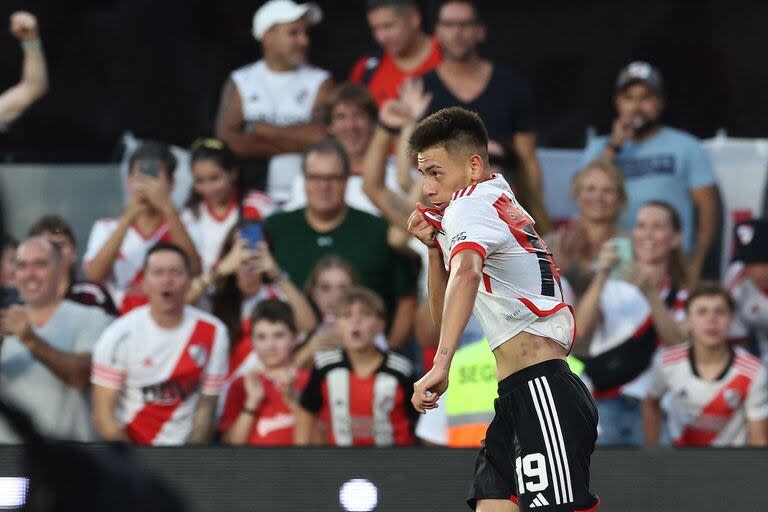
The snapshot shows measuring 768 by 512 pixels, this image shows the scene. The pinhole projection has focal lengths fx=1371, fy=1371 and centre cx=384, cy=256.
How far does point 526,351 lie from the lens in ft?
15.3

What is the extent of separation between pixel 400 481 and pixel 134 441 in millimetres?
1691

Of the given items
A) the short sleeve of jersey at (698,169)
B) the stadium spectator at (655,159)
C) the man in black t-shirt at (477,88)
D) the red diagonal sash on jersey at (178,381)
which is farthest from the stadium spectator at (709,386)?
the red diagonal sash on jersey at (178,381)

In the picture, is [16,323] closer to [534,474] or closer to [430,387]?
[534,474]

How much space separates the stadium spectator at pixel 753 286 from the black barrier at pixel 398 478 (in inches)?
70.7

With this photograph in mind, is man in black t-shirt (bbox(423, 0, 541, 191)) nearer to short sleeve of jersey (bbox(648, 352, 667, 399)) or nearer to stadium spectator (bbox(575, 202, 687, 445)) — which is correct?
stadium spectator (bbox(575, 202, 687, 445))

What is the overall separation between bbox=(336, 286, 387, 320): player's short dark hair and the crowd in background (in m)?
0.02

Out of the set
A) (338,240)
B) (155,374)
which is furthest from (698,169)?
(155,374)

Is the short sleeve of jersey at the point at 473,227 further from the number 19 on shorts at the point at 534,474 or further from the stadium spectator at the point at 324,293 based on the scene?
the stadium spectator at the point at 324,293

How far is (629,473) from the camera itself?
6.37m

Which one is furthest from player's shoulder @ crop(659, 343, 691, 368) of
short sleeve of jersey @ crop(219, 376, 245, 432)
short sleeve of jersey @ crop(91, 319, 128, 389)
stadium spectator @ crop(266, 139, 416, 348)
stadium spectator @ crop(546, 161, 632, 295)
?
short sleeve of jersey @ crop(91, 319, 128, 389)

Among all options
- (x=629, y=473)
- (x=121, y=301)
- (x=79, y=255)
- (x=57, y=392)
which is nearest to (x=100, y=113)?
(x=79, y=255)

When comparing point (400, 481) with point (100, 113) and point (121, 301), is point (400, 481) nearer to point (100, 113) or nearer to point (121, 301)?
point (121, 301)

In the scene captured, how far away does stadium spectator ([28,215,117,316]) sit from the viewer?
303 inches

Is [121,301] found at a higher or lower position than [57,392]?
higher
